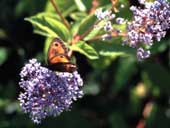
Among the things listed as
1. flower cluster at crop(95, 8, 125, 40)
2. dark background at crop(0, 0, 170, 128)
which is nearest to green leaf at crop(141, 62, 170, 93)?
dark background at crop(0, 0, 170, 128)

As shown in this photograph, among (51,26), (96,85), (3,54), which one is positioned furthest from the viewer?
(96,85)

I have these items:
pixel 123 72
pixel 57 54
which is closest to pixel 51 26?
pixel 57 54

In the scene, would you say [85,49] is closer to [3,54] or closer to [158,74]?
[158,74]

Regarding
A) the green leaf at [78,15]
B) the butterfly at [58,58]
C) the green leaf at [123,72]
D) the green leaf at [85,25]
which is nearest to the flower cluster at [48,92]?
the butterfly at [58,58]

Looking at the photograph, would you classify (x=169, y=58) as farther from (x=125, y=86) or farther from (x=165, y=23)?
(x=165, y=23)

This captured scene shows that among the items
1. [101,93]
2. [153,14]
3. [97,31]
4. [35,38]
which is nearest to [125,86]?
[101,93]

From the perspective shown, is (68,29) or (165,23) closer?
(165,23)
